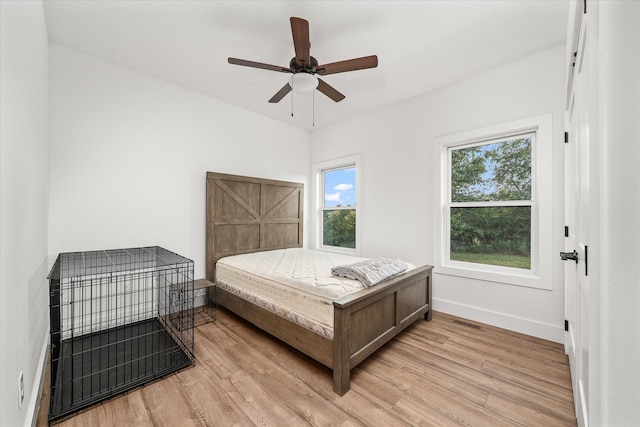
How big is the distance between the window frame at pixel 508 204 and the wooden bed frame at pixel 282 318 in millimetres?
485

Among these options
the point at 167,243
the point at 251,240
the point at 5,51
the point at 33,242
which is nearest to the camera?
the point at 5,51

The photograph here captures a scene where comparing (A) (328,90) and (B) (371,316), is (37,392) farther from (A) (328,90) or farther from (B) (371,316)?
(A) (328,90)

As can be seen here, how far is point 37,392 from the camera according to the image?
1.71 metres

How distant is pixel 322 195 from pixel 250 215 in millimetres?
1517

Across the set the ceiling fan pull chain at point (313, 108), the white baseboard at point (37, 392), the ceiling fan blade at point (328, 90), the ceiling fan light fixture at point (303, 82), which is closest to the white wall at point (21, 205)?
the white baseboard at point (37, 392)

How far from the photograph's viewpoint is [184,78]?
10.3 feet

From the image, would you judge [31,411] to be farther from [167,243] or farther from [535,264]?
[535,264]

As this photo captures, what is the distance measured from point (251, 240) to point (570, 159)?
3.60m

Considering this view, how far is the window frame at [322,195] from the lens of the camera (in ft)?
13.7

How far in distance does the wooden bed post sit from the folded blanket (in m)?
0.44

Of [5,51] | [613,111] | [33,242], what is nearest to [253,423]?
[33,242]

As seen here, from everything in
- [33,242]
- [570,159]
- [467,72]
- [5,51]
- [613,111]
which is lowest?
[33,242]

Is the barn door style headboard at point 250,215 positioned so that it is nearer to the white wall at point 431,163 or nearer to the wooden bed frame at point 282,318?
the wooden bed frame at point 282,318

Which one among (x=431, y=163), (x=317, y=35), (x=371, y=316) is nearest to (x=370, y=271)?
(x=371, y=316)
